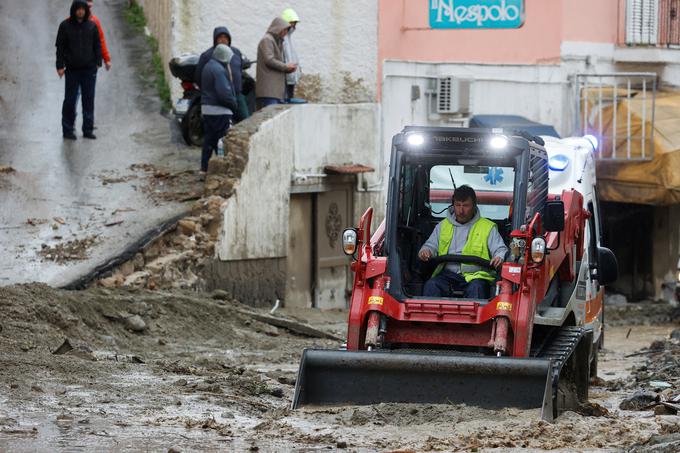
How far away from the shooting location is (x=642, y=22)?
28844mm

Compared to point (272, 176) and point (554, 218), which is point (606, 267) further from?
point (272, 176)

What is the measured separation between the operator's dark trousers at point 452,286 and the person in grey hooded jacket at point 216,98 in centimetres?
799

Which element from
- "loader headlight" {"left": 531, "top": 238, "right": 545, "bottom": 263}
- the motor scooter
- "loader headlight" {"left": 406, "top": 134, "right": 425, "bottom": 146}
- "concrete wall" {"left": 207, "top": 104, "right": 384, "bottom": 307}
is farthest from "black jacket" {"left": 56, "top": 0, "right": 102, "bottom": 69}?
"loader headlight" {"left": 531, "top": 238, "right": 545, "bottom": 263}

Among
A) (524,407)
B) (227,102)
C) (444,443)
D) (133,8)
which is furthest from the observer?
(133,8)

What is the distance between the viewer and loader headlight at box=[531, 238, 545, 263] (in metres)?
10.9

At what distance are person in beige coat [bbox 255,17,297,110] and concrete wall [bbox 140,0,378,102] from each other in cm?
330

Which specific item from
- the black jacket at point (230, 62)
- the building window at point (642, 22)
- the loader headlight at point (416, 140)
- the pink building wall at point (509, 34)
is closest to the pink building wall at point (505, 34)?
the pink building wall at point (509, 34)

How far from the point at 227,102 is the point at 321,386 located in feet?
28.9

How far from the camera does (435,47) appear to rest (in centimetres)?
2819

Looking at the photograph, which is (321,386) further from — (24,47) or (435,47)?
(435,47)

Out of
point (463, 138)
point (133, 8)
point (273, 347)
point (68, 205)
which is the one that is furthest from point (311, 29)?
point (463, 138)

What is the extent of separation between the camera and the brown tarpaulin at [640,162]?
24.6 metres

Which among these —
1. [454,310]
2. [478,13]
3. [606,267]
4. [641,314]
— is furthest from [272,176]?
[454,310]

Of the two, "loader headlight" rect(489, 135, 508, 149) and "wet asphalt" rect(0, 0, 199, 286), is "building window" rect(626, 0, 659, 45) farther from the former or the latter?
"loader headlight" rect(489, 135, 508, 149)
